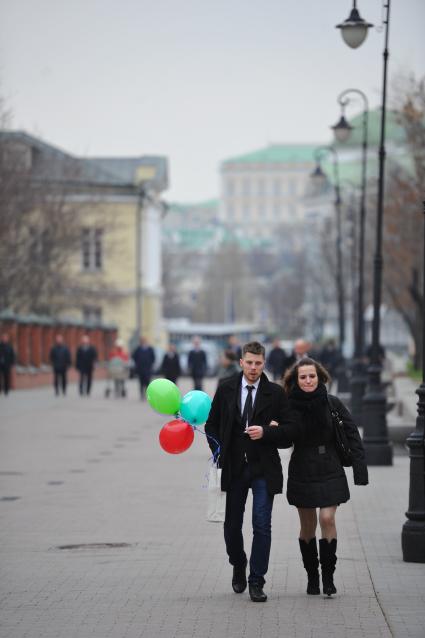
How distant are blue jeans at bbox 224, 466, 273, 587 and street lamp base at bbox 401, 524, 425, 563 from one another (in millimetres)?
2065

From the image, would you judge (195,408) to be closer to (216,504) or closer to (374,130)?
(216,504)

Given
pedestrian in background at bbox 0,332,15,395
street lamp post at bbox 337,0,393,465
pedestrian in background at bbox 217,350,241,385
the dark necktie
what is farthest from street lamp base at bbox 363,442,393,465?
pedestrian in background at bbox 0,332,15,395

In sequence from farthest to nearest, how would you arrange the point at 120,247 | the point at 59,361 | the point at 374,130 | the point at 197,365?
the point at 374,130 → the point at 120,247 → the point at 59,361 → the point at 197,365

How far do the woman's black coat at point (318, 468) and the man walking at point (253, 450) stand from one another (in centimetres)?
12

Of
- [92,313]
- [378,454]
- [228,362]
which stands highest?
[228,362]

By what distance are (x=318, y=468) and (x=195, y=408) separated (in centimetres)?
92

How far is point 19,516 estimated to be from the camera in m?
15.5

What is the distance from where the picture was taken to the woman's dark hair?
1068 cm

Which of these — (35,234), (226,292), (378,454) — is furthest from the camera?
(226,292)

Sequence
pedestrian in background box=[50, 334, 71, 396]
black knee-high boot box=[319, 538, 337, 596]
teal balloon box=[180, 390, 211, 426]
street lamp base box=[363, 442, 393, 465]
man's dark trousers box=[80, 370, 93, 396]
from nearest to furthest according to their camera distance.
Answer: black knee-high boot box=[319, 538, 337, 596], teal balloon box=[180, 390, 211, 426], street lamp base box=[363, 442, 393, 465], pedestrian in background box=[50, 334, 71, 396], man's dark trousers box=[80, 370, 93, 396]

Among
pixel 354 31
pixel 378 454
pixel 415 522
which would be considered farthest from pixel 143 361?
pixel 415 522

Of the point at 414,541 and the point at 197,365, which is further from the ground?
the point at 414,541

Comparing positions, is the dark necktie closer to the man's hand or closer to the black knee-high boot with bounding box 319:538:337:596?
the man's hand

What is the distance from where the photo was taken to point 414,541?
1235 cm
